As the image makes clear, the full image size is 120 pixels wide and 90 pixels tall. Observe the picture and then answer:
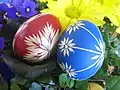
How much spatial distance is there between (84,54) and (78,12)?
0.09 meters

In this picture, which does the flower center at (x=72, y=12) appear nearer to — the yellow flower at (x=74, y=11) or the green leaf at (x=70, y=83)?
the yellow flower at (x=74, y=11)

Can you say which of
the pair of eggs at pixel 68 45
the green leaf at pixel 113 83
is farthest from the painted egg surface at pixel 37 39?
the green leaf at pixel 113 83

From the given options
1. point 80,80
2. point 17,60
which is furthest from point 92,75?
point 17,60

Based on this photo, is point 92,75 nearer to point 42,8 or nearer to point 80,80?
point 80,80

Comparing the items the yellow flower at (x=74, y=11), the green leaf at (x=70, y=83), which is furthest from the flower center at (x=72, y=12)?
the green leaf at (x=70, y=83)

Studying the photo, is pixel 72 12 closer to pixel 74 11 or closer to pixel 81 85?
pixel 74 11

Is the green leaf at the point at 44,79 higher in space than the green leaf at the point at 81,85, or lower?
higher

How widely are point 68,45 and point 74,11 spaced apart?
9cm

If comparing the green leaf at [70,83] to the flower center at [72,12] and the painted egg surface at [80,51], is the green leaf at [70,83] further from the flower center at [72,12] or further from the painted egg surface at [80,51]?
the flower center at [72,12]

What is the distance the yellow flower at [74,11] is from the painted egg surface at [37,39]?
3 cm

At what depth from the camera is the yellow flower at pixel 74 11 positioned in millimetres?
515

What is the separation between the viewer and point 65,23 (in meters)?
0.52

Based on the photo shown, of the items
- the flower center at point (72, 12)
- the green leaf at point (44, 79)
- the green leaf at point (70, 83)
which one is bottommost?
the green leaf at point (70, 83)

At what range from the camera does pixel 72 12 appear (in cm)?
54
